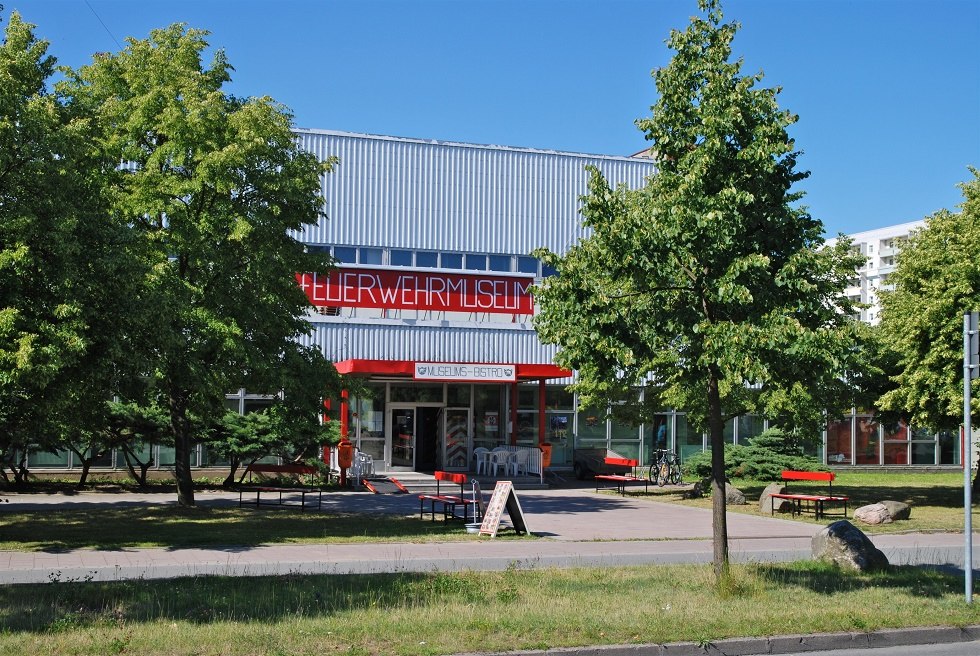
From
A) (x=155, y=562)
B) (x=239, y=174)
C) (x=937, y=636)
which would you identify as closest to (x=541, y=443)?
(x=239, y=174)

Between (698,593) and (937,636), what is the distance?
2.52 metres

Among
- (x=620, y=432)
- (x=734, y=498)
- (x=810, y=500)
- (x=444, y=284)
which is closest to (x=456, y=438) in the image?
(x=444, y=284)

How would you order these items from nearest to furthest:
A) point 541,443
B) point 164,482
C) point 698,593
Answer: point 698,593 < point 164,482 < point 541,443

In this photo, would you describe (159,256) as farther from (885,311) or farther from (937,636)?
(885,311)

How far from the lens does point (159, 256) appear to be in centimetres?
1962

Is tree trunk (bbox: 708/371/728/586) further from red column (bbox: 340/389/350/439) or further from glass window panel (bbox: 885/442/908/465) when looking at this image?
glass window panel (bbox: 885/442/908/465)

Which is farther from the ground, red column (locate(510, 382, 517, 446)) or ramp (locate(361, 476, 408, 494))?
red column (locate(510, 382, 517, 446))

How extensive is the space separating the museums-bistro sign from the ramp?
319cm

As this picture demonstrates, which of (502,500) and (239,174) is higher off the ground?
(239,174)

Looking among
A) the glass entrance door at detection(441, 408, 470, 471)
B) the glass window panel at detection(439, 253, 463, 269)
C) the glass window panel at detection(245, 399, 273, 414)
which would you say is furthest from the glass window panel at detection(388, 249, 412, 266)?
the glass window panel at detection(245, 399, 273, 414)

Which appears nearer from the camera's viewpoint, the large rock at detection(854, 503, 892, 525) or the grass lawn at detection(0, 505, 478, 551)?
the grass lawn at detection(0, 505, 478, 551)

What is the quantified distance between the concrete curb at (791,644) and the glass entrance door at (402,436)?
80.5 feet

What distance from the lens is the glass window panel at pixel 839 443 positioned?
41.8 meters

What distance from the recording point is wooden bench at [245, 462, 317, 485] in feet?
86.6
